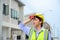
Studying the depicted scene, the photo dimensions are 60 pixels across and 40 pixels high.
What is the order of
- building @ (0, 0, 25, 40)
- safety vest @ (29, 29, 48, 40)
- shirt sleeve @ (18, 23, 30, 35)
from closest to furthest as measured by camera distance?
1. safety vest @ (29, 29, 48, 40)
2. shirt sleeve @ (18, 23, 30, 35)
3. building @ (0, 0, 25, 40)

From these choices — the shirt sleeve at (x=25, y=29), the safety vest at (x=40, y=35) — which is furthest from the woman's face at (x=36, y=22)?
A: the shirt sleeve at (x=25, y=29)

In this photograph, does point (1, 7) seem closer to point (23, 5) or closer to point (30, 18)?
point (23, 5)

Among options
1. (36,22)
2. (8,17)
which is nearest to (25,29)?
(36,22)

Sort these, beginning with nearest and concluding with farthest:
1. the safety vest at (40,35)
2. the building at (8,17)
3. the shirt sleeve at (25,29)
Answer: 1. the safety vest at (40,35)
2. the shirt sleeve at (25,29)
3. the building at (8,17)

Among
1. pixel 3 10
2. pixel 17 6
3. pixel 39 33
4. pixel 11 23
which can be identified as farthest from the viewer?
pixel 17 6

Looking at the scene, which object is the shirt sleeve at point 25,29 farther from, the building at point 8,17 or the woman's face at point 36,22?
the building at point 8,17

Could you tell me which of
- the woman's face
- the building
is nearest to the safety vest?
the woman's face

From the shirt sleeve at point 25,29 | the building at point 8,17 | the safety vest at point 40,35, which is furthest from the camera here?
the building at point 8,17

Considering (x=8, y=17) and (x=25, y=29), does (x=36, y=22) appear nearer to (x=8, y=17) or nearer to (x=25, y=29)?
(x=25, y=29)

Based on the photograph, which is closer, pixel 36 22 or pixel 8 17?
pixel 36 22

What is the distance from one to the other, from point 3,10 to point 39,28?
91.7 feet

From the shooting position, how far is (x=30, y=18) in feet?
15.0

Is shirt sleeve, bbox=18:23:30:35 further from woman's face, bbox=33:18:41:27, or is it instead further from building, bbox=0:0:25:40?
building, bbox=0:0:25:40

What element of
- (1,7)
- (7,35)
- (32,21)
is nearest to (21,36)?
(7,35)
